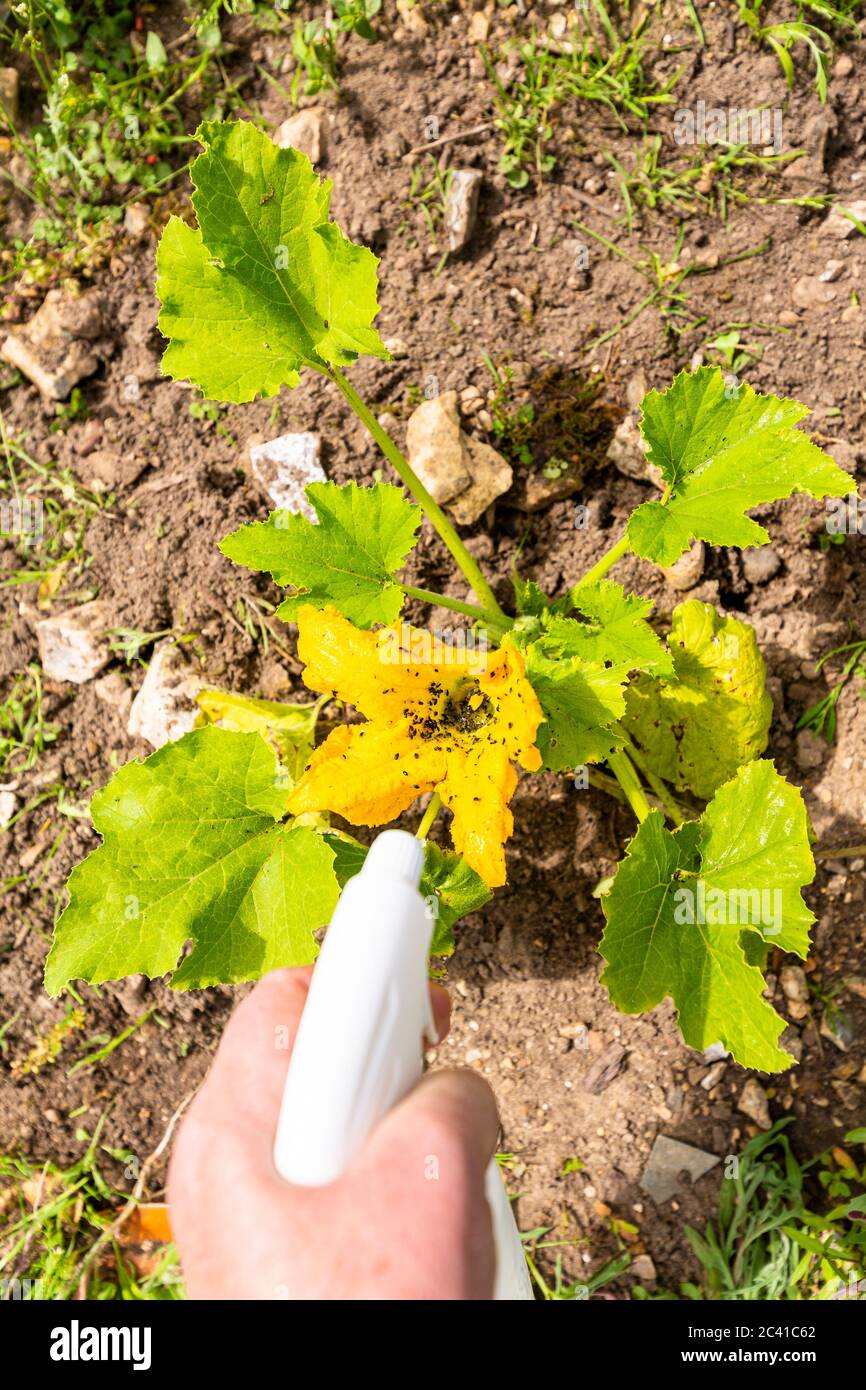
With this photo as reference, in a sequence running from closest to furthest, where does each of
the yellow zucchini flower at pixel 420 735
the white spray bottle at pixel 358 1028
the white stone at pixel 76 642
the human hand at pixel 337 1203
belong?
the human hand at pixel 337 1203 < the white spray bottle at pixel 358 1028 < the yellow zucchini flower at pixel 420 735 < the white stone at pixel 76 642

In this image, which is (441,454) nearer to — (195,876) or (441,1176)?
(195,876)

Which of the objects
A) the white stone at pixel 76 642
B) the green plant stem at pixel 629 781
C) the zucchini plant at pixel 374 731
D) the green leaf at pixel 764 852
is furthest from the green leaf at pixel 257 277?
the green leaf at pixel 764 852

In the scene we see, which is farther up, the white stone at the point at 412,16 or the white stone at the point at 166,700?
the white stone at the point at 412,16

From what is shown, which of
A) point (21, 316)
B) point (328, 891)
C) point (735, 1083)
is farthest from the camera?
point (21, 316)

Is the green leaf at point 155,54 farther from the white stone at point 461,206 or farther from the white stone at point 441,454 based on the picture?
the white stone at point 441,454

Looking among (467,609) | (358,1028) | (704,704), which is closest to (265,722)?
(467,609)

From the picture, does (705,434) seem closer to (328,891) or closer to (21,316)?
(328,891)

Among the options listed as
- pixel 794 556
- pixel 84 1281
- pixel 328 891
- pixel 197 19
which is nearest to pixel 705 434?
pixel 794 556
